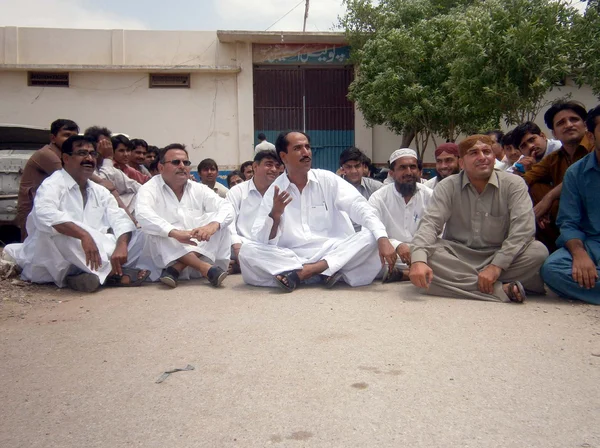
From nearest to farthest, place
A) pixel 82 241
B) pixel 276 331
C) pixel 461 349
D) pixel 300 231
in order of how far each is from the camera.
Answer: pixel 461 349
pixel 276 331
pixel 82 241
pixel 300 231

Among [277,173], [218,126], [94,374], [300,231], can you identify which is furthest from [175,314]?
[218,126]

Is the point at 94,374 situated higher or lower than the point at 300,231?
lower

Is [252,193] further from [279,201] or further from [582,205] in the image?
[582,205]

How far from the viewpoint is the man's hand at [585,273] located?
382 cm

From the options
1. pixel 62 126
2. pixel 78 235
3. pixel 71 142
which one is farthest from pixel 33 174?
pixel 78 235

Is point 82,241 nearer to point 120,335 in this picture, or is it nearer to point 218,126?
point 120,335

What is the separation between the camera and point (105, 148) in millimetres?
6707

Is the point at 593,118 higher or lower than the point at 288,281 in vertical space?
higher

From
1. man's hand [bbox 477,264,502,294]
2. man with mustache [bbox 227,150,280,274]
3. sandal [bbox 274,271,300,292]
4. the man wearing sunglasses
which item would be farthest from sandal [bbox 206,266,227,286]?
man's hand [bbox 477,264,502,294]

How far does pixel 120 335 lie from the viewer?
324 centimetres

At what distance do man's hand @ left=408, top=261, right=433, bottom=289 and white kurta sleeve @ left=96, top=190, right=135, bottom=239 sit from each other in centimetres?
266

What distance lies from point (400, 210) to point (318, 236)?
0.99 meters

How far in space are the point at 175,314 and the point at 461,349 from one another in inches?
76.6

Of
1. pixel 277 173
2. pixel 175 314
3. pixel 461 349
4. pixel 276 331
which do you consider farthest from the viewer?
pixel 277 173
